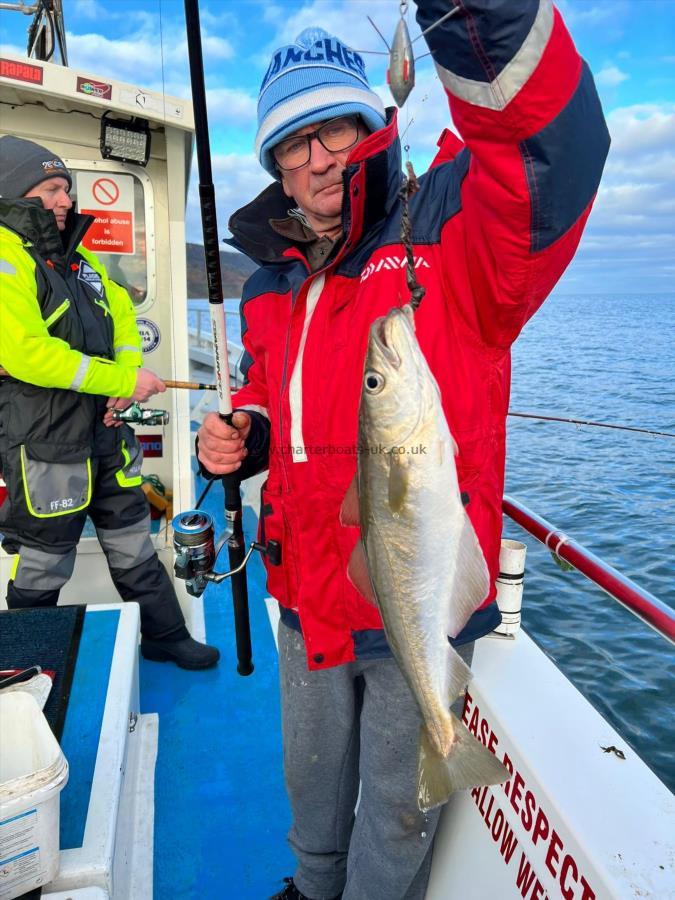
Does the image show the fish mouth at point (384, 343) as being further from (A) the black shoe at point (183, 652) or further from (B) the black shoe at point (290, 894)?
(A) the black shoe at point (183, 652)

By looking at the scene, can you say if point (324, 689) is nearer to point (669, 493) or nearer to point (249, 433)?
point (249, 433)

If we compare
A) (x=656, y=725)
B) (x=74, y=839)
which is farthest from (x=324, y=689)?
(x=656, y=725)

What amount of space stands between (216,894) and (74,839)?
0.96 m

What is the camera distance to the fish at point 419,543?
1.34m

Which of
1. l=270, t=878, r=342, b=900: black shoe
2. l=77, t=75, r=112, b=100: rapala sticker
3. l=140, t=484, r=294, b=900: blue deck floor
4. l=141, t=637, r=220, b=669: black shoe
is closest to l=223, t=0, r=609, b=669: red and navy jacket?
l=270, t=878, r=342, b=900: black shoe

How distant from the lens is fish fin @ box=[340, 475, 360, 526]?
1.59 meters

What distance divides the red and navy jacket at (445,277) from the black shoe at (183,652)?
216 centimetres

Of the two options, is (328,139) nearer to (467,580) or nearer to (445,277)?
(445,277)

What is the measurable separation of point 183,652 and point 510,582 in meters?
2.48

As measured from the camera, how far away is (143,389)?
3621 mm

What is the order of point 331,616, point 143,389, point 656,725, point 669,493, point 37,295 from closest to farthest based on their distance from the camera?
point 331,616, point 37,295, point 143,389, point 656,725, point 669,493

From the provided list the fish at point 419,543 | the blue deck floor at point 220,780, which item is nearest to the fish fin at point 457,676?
the fish at point 419,543

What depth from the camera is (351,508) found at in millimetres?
1613

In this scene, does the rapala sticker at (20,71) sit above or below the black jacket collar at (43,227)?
above
